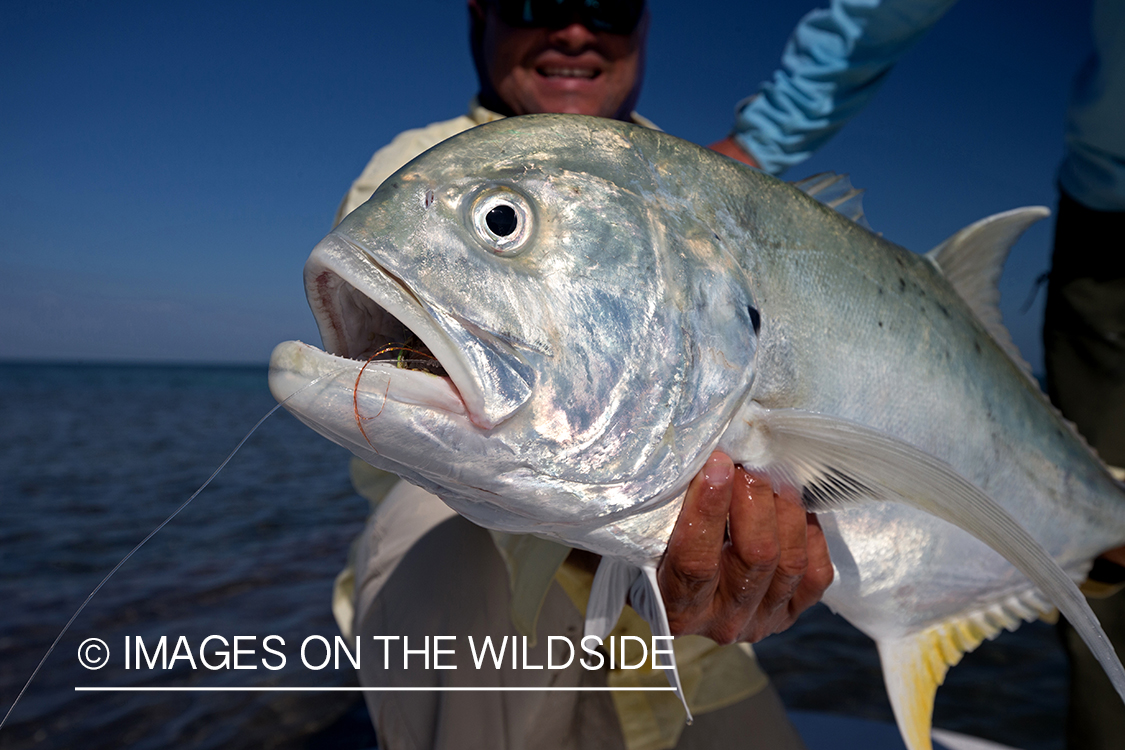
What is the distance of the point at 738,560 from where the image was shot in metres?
1.49

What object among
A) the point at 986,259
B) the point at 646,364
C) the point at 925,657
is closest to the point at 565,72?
the point at 986,259

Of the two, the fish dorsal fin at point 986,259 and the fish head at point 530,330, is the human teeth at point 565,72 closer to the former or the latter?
the fish dorsal fin at point 986,259

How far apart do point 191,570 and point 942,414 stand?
19.6 feet

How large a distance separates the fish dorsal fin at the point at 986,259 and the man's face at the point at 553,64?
1.99 m

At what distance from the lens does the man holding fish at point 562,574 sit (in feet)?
4.77

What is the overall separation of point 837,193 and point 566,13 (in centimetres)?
196

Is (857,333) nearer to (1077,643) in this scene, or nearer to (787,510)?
(787,510)

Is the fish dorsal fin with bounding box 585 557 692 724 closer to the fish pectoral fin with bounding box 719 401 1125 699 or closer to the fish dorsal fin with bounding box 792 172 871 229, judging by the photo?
the fish pectoral fin with bounding box 719 401 1125 699

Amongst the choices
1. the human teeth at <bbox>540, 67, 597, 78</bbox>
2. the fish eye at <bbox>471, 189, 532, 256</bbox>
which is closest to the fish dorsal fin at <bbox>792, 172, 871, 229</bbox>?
the fish eye at <bbox>471, 189, 532, 256</bbox>

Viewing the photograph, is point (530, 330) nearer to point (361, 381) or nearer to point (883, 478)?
point (361, 381)

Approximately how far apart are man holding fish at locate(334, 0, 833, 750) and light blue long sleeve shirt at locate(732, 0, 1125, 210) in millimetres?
894

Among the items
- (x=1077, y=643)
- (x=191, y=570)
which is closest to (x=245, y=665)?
(x=191, y=570)

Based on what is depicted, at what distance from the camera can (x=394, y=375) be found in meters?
0.97

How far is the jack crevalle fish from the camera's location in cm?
98
